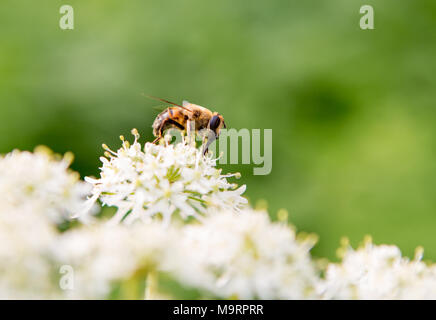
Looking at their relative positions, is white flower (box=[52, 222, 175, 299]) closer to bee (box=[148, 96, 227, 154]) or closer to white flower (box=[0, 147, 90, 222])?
white flower (box=[0, 147, 90, 222])

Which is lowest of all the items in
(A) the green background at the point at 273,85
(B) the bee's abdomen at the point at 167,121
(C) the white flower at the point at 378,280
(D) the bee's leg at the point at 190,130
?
(C) the white flower at the point at 378,280

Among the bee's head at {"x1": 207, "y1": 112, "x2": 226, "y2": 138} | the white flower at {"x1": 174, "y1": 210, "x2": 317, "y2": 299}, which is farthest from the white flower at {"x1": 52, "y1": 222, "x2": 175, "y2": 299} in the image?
the bee's head at {"x1": 207, "y1": 112, "x2": 226, "y2": 138}

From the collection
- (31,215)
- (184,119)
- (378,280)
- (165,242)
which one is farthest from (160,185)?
(378,280)

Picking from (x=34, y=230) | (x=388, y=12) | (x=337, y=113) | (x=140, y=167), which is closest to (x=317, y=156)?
(x=337, y=113)

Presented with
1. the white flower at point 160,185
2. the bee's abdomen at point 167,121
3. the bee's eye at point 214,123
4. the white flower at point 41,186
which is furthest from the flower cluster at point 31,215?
the bee's eye at point 214,123

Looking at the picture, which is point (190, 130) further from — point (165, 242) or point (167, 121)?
point (165, 242)

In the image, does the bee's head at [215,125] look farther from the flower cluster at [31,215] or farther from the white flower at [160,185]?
the flower cluster at [31,215]

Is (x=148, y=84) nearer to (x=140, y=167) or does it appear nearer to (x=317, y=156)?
(x=317, y=156)
